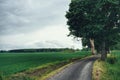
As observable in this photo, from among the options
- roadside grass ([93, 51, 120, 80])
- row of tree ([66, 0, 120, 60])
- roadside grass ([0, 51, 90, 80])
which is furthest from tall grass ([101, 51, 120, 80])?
roadside grass ([0, 51, 90, 80])

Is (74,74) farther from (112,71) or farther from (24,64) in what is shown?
(24,64)

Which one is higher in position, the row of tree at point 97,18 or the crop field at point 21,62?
the row of tree at point 97,18

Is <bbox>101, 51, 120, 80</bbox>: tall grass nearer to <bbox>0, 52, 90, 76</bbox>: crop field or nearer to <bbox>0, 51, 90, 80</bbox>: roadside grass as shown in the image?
<bbox>0, 51, 90, 80</bbox>: roadside grass

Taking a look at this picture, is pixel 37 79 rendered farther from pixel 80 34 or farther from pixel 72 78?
pixel 80 34

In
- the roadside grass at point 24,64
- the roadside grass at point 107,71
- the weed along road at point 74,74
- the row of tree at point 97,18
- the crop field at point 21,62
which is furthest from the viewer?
the row of tree at point 97,18

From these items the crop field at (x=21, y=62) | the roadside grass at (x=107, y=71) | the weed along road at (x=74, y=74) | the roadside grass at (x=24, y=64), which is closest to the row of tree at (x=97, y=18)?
the roadside grass at (x=107, y=71)

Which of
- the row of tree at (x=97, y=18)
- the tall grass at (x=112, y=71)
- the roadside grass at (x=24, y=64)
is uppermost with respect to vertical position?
the row of tree at (x=97, y=18)

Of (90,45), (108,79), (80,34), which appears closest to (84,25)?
(80,34)

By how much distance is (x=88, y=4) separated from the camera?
60.0 meters

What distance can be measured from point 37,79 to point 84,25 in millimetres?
32585

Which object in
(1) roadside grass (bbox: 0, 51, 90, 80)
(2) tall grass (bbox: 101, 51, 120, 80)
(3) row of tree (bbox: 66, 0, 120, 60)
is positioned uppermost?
(3) row of tree (bbox: 66, 0, 120, 60)

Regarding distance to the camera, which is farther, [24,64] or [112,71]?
[24,64]

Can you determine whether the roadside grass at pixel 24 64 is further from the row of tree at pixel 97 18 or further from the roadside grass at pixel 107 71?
the row of tree at pixel 97 18

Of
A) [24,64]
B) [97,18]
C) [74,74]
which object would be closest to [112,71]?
Answer: [74,74]
